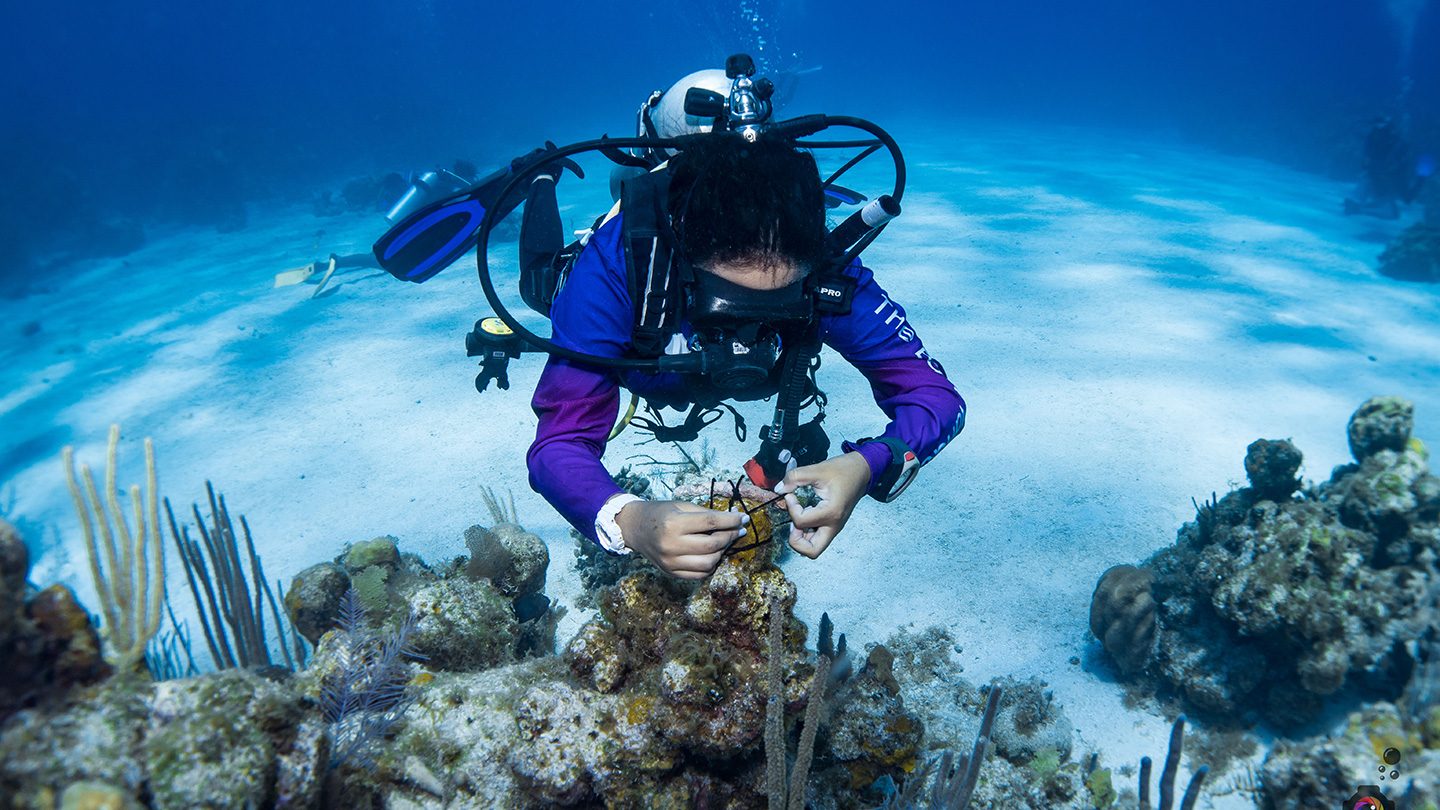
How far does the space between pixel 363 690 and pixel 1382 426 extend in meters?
6.34

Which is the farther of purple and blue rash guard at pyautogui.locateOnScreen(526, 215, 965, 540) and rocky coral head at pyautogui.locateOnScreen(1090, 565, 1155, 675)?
rocky coral head at pyautogui.locateOnScreen(1090, 565, 1155, 675)

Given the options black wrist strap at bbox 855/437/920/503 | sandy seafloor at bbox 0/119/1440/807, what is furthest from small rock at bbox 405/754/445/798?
sandy seafloor at bbox 0/119/1440/807

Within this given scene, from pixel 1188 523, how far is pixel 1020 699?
247 cm

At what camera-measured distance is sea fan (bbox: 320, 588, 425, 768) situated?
2.20 metres

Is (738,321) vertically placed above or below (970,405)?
above

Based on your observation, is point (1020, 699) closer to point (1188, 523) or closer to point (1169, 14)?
point (1188, 523)

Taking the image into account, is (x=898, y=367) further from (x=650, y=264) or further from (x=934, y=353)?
(x=934, y=353)

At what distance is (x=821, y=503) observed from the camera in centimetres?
219

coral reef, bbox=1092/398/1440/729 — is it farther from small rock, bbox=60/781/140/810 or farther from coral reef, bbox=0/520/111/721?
coral reef, bbox=0/520/111/721

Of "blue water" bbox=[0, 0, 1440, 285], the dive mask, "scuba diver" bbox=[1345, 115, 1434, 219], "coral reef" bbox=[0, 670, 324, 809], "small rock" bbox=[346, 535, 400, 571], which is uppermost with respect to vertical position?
"blue water" bbox=[0, 0, 1440, 285]

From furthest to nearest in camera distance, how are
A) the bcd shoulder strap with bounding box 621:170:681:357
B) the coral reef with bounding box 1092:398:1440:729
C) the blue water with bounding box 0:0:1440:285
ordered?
the blue water with bounding box 0:0:1440:285
the coral reef with bounding box 1092:398:1440:729
the bcd shoulder strap with bounding box 621:170:681:357

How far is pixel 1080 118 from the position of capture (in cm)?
4150

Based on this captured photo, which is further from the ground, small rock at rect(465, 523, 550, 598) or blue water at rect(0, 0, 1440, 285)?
blue water at rect(0, 0, 1440, 285)

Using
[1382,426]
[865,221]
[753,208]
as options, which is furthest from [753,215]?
[1382,426]
